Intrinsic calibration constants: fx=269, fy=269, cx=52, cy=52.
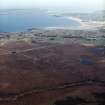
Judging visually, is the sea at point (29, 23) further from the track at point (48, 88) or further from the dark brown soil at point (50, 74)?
the track at point (48, 88)

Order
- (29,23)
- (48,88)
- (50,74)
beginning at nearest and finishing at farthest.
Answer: (48,88) → (50,74) → (29,23)

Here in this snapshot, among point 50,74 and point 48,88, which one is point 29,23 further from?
point 48,88

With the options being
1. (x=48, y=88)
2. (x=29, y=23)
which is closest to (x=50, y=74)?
(x=48, y=88)

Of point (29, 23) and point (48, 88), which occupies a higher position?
point (29, 23)

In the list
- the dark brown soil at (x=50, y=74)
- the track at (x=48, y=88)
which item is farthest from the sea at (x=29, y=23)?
the track at (x=48, y=88)

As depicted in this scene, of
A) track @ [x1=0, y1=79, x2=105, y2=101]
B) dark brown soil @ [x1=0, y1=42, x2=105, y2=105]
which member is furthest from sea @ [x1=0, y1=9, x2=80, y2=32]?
track @ [x1=0, y1=79, x2=105, y2=101]

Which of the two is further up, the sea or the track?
the sea

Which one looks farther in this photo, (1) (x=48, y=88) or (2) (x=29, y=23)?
(2) (x=29, y=23)

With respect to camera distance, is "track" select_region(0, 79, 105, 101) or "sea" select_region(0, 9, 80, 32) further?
"sea" select_region(0, 9, 80, 32)

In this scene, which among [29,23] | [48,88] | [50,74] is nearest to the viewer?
[48,88]

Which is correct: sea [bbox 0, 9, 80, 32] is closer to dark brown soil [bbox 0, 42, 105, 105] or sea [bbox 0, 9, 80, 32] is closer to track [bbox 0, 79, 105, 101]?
dark brown soil [bbox 0, 42, 105, 105]

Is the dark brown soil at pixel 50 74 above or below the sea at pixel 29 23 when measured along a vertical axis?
below

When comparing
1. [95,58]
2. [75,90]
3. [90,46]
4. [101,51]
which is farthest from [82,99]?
[90,46]
